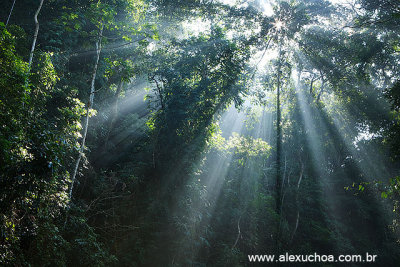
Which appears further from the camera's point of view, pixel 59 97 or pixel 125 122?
pixel 125 122

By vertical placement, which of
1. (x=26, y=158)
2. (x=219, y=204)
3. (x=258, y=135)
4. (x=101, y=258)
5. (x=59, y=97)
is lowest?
(x=101, y=258)

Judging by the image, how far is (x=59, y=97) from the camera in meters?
9.86

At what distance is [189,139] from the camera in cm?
861

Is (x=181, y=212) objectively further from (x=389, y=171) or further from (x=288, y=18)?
(x=389, y=171)

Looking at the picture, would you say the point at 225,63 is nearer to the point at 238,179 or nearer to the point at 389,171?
the point at 238,179

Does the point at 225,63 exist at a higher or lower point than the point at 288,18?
lower

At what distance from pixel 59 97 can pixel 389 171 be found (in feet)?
79.7

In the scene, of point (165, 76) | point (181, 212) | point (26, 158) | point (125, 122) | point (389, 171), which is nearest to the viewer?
point (26, 158)

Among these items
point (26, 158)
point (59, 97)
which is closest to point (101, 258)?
point (26, 158)

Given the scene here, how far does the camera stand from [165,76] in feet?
29.2

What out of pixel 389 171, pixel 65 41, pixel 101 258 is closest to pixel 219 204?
pixel 101 258

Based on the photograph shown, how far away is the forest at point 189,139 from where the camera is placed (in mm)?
4223

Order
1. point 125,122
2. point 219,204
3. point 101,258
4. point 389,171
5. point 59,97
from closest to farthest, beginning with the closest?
point 101,258
point 59,97
point 219,204
point 125,122
point 389,171

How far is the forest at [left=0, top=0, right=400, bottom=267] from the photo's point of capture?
422cm
